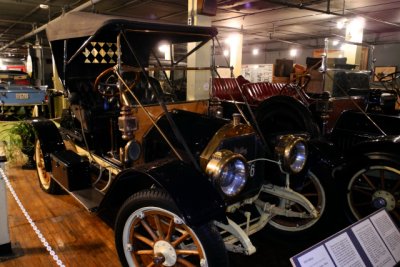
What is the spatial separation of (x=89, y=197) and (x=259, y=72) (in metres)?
10.8

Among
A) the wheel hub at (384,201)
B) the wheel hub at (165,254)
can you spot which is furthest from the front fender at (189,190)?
the wheel hub at (384,201)

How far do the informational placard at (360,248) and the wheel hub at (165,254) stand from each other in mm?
700

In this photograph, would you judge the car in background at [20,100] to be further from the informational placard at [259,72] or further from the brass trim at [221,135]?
the informational placard at [259,72]

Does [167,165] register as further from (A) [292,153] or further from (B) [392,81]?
(B) [392,81]

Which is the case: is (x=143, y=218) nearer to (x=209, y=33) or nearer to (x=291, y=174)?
(x=291, y=174)

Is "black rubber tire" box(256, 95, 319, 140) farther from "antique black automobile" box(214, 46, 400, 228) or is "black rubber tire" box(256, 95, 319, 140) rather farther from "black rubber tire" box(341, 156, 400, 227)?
"black rubber tire" box(341, 156, 400, 227)

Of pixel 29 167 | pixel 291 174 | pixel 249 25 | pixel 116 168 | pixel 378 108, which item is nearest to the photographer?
pixel 291 174

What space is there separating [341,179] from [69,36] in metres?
2.81

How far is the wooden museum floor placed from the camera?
91.2 inches

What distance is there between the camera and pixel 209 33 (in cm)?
267

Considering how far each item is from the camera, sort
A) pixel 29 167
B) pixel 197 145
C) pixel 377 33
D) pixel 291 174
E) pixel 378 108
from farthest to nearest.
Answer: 1. pixel 377 33
2. pixel 29 167
3. pixel 378 108
4. pixel 291 174
5. pixel 197 145

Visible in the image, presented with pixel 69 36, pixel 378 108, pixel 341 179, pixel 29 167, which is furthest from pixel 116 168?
pixel 378 108

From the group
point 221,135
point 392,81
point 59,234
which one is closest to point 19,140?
point 59,234

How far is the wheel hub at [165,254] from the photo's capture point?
1.77m
